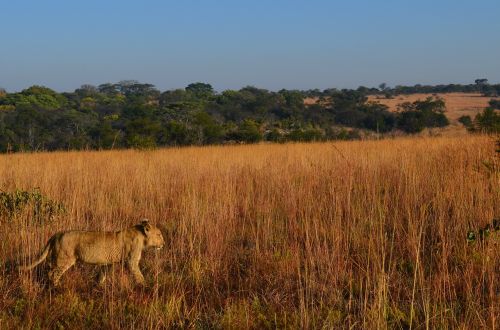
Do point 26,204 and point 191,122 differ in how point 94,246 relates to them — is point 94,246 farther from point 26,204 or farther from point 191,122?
point 191,122

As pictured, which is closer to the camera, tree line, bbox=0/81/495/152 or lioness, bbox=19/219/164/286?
lioness, bbox=19/219/164/286

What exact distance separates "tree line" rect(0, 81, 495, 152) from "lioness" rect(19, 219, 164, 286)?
10857mm

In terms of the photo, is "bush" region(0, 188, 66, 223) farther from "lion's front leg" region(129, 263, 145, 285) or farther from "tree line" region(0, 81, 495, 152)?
"tree line" region(0, 81, 495, 152)

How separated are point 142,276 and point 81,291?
407 mm

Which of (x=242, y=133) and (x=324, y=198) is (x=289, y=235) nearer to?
(x=324, y=198)

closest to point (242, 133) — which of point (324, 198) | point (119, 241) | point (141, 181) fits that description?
point (141, 181)

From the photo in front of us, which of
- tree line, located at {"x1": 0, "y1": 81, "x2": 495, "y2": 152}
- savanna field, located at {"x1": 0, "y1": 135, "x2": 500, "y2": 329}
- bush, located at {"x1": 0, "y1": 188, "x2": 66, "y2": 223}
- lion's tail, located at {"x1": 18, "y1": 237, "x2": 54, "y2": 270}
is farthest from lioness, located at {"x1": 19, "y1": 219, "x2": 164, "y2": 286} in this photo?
tree line, located at {"x1": 0, "y1": 81, "x2": 495, "y2": 152}

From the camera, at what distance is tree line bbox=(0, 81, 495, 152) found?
69.2 ft

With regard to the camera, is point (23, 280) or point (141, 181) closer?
point (23, 280)

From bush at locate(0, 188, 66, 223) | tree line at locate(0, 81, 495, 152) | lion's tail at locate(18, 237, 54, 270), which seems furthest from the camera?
tree line at locate(0, 81, 495, 152)

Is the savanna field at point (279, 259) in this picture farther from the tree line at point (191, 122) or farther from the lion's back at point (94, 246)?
the tree line at point (191, 122)

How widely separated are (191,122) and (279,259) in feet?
68.6

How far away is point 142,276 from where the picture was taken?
3.76m

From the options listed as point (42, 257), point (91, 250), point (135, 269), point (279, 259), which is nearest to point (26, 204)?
point (42, 257)
